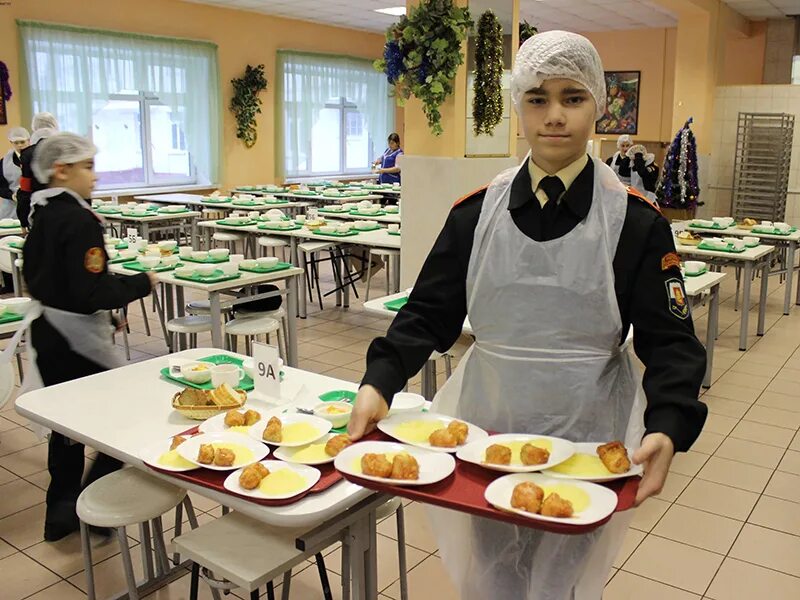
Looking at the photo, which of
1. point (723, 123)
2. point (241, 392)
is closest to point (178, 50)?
point (723, 123)

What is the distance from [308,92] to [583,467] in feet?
38.8

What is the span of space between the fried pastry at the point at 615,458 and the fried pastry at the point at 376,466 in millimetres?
363

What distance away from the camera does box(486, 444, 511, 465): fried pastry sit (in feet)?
4.43

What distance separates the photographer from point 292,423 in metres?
1.86

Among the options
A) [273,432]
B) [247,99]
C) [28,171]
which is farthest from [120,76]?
[273,432]

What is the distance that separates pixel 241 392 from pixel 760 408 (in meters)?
3.43

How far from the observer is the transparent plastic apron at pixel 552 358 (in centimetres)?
140

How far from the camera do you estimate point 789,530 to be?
3.12 metres

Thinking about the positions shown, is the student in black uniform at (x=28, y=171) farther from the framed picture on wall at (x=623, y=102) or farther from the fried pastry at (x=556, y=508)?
the framed picture on wall at (x=623, y=102)

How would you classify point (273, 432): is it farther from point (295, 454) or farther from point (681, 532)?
point (681, 532)

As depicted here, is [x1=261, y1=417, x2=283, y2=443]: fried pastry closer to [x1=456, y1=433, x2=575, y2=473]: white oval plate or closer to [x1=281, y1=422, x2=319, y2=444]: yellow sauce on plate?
[x1=281, y1=422, x2=319, y2=444]: yellow sauce on plate

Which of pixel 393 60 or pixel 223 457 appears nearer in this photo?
pixel 223 457

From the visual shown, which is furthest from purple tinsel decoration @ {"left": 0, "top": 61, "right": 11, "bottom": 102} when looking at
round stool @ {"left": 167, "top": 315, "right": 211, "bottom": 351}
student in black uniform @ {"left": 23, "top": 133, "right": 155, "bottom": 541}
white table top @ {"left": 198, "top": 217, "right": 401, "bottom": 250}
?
student in black uniform @ {"left": 23, "top": 133, "right": 155, "bottom": 541}

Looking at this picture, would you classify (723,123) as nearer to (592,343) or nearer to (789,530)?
(789,530)
